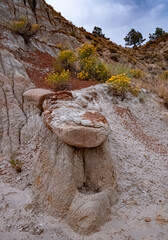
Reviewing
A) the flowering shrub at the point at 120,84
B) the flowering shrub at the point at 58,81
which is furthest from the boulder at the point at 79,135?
the flowering shrub at the point at 120,84

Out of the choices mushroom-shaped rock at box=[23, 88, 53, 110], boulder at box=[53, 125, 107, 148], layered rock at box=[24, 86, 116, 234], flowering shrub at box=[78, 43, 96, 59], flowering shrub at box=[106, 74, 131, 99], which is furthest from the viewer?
flowering shrub at box=[78, 43, 96, 59]

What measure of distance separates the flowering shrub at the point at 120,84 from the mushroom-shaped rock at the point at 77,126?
3116mm

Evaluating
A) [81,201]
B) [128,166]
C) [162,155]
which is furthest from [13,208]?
[162,155]

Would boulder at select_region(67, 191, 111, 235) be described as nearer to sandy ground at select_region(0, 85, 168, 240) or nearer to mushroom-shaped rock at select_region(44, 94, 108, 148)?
sandy ground at select_region(0, 85, 168, 240)

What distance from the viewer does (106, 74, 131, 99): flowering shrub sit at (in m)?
6.32

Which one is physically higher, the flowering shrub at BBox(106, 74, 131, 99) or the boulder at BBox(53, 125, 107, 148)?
the flowering shrub at BBox(106, 74, 131, 99)

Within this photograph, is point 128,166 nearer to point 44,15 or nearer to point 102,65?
point 102,65

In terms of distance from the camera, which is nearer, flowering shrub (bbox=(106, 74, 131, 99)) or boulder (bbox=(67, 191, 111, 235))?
boulder (bbox=(67, 191, 111, 235))

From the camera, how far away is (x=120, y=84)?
636 cm

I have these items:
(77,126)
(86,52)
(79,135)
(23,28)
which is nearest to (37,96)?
(77,126)

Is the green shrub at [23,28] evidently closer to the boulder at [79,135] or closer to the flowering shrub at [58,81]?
the flowering shrub at [58,81]

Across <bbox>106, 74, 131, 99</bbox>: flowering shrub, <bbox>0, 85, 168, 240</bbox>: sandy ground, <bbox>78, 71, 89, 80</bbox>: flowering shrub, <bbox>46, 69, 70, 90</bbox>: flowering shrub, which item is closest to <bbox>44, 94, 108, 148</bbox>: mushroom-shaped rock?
<bbox>0, 85, 168, 240</bbox>: sandy ground

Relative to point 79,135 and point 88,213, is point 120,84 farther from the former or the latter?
point 88,213

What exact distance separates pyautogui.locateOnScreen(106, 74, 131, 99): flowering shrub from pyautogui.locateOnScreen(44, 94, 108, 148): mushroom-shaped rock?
3.12 m
